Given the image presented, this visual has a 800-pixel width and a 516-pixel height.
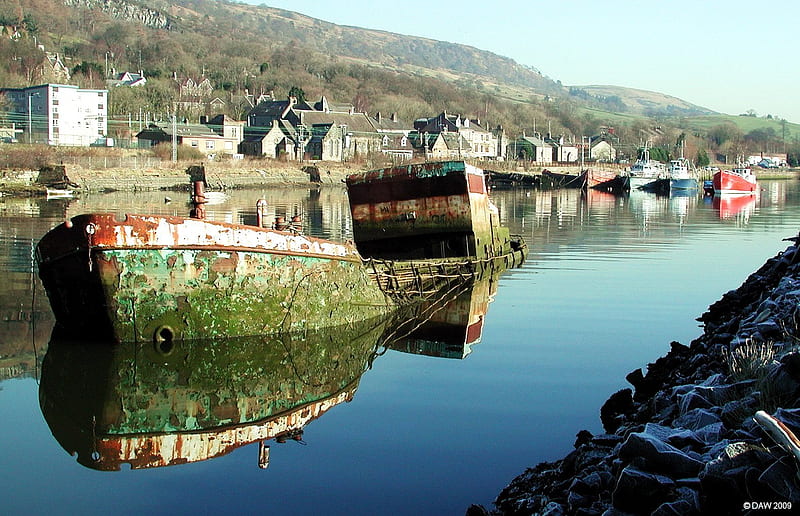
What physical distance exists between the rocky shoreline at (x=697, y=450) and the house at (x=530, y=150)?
11808 centimetres

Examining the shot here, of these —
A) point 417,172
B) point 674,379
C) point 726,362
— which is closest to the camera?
point 726,362

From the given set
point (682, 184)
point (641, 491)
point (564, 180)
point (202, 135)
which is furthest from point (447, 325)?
point (202, 135)

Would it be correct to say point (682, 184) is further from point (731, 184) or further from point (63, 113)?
point (63, 113)

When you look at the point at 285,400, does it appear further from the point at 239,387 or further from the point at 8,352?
the point at 8,352

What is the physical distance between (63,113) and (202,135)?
13274mm

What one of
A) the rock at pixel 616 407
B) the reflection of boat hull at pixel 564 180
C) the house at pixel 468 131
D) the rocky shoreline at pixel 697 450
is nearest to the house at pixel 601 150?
the house at pixel 468 131

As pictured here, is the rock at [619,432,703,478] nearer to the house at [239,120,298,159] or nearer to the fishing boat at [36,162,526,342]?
the fishing boat at [36,162,526,342]

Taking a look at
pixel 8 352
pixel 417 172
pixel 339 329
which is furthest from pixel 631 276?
pixel 8 352

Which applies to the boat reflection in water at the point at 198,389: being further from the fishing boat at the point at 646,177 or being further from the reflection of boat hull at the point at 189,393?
the fishing boat at the point at 646,177

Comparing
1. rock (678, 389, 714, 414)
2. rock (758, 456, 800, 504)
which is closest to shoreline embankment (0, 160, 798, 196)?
rock (678, 389, 714, 414)

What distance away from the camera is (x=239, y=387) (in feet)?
31.4

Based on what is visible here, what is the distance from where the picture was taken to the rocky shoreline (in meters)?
4.44

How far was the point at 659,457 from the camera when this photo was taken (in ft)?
16.2

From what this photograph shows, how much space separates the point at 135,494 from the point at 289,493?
1189 millimetres
